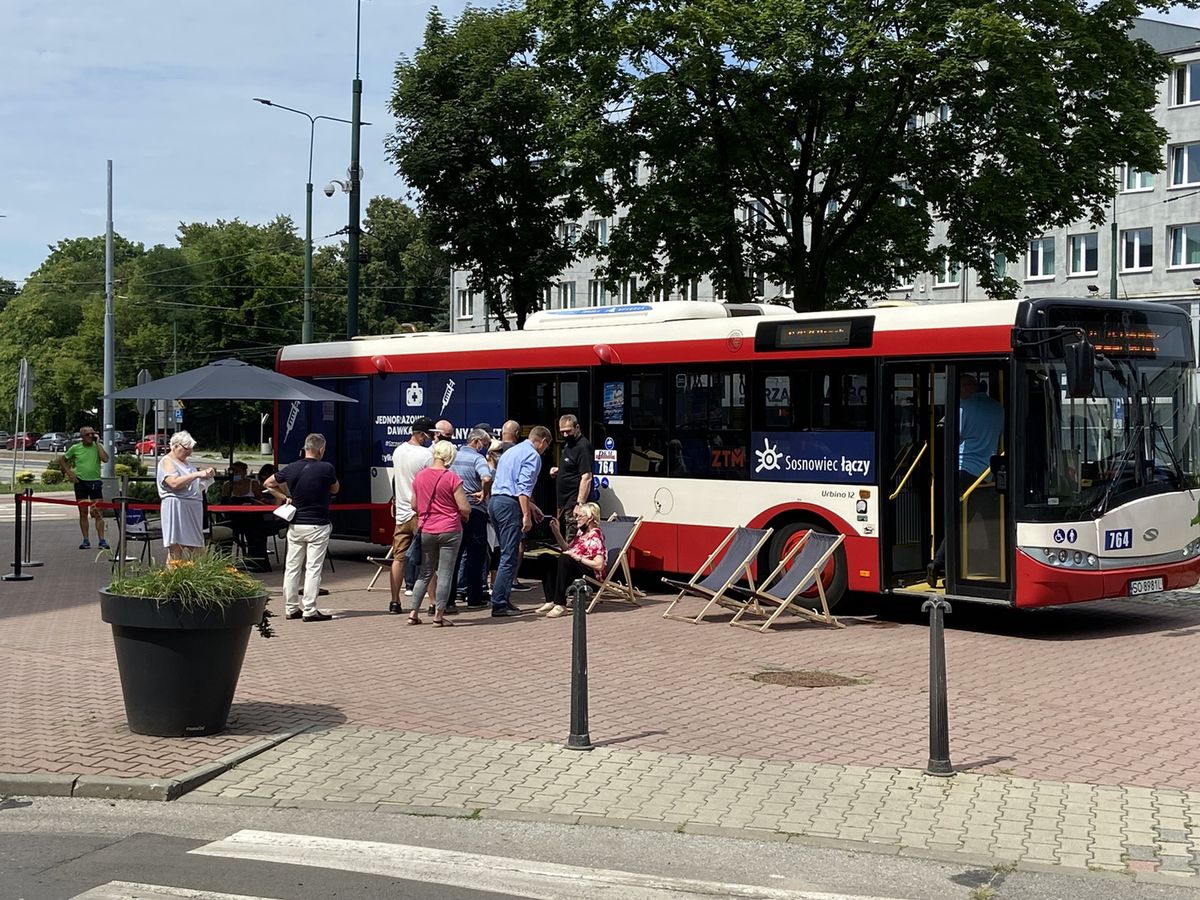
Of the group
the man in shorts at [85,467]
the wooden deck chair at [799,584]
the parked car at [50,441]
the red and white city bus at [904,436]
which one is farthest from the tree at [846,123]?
the parked car at [50,441]

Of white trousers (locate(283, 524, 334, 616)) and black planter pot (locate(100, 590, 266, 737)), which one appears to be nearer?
black planter pot (locate(100, 590, 266, 737))

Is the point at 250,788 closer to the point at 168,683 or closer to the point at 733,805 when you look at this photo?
the point at 168,683

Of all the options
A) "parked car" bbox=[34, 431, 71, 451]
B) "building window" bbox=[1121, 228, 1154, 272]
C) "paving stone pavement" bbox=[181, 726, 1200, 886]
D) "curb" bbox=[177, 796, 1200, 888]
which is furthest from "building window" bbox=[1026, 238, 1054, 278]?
"parked car" bbox=[34, 431, 71, 451]

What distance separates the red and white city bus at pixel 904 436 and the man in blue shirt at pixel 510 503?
194 centimetres

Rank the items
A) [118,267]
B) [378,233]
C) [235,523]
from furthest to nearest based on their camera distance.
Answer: [118,267] < [378,233] < [235,523]

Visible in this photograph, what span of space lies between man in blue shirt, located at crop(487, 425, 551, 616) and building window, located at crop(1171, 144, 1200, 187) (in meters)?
48.9

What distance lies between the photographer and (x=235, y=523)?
18.0 m

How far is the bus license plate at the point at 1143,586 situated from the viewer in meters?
13.0

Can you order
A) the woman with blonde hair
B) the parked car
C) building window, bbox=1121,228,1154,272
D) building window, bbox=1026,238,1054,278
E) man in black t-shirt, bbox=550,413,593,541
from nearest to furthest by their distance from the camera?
the woman with blonde hair < man in black t-shirt, bbox=550,413,593,541 < building window, bbox=1121,228,1154,272 < building window, bbox=1026,238,1054,278 < the parked car

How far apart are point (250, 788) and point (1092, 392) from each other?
8.11 meters

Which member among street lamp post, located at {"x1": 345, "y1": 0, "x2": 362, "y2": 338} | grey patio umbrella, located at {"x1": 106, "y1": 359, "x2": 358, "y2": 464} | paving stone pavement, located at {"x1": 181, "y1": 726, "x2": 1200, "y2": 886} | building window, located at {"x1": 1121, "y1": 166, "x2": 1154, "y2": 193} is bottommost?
paving stone pavement, located at {"x1": 181, "y1": 726, "x2": 1200, "y2": 886}

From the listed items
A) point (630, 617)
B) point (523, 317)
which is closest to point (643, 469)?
point (630, 617)

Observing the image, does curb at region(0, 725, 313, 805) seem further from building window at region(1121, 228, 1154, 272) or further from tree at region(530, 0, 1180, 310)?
building window at region(1121, 228, 1154, 272)

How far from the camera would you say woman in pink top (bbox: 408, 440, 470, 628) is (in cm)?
1332
